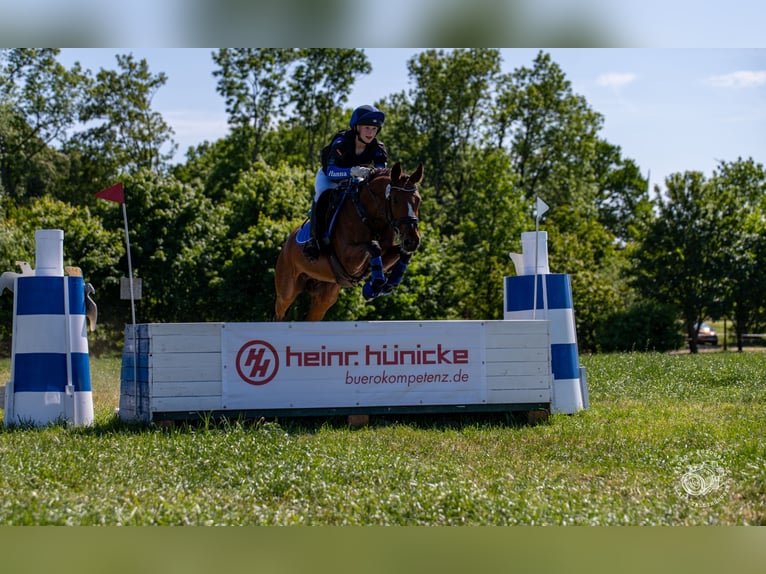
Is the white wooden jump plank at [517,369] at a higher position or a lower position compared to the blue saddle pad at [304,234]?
lower

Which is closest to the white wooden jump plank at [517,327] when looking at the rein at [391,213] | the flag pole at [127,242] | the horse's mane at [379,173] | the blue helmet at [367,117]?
the rein at [391,213]

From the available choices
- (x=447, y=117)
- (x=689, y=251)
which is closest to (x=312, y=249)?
(x=689, y=251)

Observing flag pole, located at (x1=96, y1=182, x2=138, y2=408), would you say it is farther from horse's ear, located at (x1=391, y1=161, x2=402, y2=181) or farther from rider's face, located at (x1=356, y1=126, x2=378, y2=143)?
horse's ear, located at (x1=391, y1=161, x2=402, y2=181)

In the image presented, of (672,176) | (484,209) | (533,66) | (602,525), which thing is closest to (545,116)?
(533,66)

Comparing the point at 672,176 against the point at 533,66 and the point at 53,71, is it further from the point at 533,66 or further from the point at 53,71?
the point at 53,71

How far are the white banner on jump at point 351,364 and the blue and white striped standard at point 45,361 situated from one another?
1.70m

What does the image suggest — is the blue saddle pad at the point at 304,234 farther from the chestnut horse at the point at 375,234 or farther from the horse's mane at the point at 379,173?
the horse's mane at the point at 379,173

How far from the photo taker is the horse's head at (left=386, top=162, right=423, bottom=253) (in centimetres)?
831

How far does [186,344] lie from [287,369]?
3.38 ft

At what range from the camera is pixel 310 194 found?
2944cm

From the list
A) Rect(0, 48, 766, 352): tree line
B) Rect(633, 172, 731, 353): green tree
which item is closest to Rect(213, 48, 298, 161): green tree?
Rect(0, 48, 766, 352): tree line

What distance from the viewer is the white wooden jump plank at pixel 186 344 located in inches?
342

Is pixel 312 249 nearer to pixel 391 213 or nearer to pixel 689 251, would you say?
pixel 391 213

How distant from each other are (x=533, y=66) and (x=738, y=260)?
15570mm
